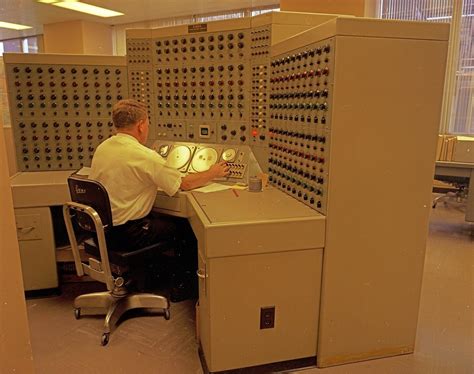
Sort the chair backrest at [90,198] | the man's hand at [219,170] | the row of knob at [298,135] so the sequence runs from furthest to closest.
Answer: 1. the man's hand at [219,170]
2. the chair backrest at [90,198]
3. the row of knob at [298,135]

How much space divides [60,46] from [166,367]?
753cm

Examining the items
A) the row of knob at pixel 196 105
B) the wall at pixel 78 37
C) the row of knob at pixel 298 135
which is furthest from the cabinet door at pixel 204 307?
the wall at pixel 78 37

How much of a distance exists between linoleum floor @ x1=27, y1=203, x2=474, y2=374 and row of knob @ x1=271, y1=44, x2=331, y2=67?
147cm

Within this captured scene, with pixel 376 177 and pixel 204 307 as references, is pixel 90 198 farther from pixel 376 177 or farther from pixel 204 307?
pixel 376 177

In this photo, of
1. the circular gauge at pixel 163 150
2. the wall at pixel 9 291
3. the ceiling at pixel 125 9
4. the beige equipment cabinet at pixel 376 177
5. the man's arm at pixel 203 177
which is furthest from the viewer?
the ceiling at pixel 125 9

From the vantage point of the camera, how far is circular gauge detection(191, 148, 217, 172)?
8.71ft

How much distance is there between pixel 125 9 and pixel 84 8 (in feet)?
2.12

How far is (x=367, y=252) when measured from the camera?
6.07 ft

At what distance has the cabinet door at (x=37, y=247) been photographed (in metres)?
2.49

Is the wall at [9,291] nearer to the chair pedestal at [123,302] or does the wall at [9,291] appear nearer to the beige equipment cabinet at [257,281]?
the beige equipment cabinet at [257,281]

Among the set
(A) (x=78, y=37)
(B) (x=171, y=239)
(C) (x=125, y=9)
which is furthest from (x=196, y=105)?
(A) (x=78, y=37)

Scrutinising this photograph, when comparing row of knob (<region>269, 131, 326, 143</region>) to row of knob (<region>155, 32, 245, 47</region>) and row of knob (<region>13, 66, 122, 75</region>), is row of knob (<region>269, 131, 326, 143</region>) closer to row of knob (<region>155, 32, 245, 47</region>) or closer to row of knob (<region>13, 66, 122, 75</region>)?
row of knob (<region>155, 32, 245, 47</region>)

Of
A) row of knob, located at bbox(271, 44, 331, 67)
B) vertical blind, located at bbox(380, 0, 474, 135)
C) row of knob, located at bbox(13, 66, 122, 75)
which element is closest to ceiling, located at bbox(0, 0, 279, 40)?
vertical blind, located at bbox(380, 0, 474, 135)

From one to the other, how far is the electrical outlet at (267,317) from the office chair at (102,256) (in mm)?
752
